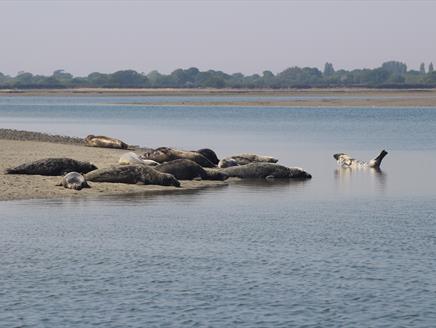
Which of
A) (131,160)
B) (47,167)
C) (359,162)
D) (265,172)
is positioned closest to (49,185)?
(47,167)

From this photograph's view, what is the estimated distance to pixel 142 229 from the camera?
21.9m

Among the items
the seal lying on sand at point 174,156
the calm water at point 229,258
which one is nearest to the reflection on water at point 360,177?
the calm water at point 229,258

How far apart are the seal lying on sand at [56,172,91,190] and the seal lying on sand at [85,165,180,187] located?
1272 millimetres

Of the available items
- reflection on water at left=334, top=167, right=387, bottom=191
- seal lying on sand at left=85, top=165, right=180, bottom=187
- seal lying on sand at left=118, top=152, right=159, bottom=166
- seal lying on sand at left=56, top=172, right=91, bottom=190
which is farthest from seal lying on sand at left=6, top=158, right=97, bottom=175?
reflection on water at left=334, top=167, right=387, bottom=191

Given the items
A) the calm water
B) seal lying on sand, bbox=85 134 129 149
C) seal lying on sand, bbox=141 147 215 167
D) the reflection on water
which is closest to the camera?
the calm water

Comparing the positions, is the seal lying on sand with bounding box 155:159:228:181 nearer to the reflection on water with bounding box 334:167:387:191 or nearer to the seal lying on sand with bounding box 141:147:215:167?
the seal lying on sand with bounding box 141:147:215:167

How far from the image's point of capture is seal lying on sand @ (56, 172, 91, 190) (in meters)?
28.2

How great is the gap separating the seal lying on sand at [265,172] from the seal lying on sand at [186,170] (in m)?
1.31

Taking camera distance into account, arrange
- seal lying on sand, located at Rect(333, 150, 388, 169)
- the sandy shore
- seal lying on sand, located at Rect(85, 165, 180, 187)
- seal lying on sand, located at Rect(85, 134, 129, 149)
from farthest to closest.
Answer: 1. seal lying on sand, located at Rect(85, 134, 129, 149)
2. seal lying on sand, located at Rect(333, 150, 388, 169)
3. seal lying on sand, located at Rect(85, 165, 180, 187)
4. the sandy shore

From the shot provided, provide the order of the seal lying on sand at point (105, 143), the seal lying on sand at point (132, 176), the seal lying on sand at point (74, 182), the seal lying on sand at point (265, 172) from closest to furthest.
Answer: the seal lying on sand at point (74, 182) < the seal lying on sand at point (132, 176) < the seal lying on sand at point (265, 172) < the seal lying on sand at point (105, 143)

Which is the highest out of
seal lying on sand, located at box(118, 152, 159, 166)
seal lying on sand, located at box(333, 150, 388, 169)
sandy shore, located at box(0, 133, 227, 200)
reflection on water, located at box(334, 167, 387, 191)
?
seal lying on sand, located at box(118, 152, 159, 166)

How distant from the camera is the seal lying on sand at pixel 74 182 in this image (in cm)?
2820

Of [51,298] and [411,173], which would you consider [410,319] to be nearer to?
[51,298]

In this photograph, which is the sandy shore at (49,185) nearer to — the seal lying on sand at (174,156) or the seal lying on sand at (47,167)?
the seal lying on sand at (47,167)
